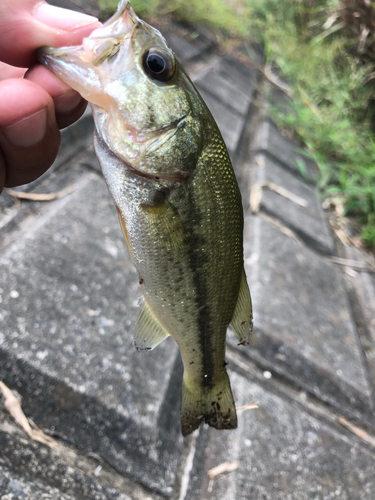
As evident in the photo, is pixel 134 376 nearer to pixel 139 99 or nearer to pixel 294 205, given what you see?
pixel 139 99

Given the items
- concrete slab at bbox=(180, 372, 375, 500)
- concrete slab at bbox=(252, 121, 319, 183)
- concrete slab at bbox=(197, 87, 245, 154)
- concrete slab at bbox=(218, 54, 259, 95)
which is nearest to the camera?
concrete slab at bbox=(180, 372, 375, 500)

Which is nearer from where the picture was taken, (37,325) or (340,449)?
(37,325)

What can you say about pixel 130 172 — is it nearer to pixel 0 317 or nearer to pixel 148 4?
pixel 0 317

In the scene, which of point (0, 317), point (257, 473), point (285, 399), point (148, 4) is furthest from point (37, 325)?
point (148, 4)

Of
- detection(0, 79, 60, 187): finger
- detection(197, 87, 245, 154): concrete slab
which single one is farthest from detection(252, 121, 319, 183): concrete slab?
detection(0, 79, 60, 187): finger

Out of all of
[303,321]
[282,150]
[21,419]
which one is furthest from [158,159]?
[282,150]

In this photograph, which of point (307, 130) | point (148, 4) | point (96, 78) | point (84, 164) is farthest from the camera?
point (307, 130)

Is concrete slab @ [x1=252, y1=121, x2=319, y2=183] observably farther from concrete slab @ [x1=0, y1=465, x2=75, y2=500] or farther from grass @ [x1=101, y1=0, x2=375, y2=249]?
concrete slab @ [x1=0, y1=465, x2=75, y2=500]
